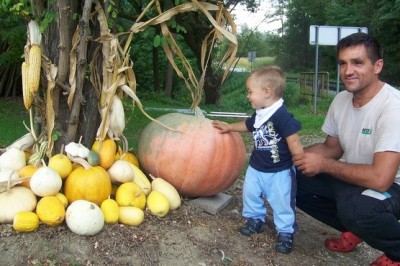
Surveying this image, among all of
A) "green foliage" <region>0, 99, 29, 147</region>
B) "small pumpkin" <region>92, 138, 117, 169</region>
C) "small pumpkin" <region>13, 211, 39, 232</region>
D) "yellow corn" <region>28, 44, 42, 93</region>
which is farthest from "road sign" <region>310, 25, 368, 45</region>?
"small pumpkin" <region>13, 211, 39, 232</region>

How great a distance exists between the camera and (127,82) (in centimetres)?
333

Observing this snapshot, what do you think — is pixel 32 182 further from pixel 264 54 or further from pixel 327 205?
pixel 264 54

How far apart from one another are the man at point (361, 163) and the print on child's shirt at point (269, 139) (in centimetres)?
16

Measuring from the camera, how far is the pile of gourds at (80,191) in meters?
2.69

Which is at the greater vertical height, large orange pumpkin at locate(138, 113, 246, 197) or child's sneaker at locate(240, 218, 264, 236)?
large orange pumpkin at locate(138, 113, 246, 197)

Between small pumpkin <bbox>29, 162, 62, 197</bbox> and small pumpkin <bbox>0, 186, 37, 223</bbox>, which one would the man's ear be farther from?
small pumpkin <bbox>0, 186, 37, 223</bbox>

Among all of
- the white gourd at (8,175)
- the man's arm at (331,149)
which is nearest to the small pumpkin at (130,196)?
the white gourd at (8,175)

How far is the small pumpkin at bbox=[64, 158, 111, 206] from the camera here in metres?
2.84

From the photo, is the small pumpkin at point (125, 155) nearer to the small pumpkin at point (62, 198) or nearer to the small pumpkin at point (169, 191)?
the small pumpkin at point (169, 191)

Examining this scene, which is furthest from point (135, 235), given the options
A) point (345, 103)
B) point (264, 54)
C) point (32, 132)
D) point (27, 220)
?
point (264, 54)

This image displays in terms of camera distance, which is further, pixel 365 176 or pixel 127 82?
pixel 127 82

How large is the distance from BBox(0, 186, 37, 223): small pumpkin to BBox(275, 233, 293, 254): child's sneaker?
147 centimetres

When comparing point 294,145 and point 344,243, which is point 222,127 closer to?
point 294,145

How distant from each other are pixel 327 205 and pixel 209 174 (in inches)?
32.5
